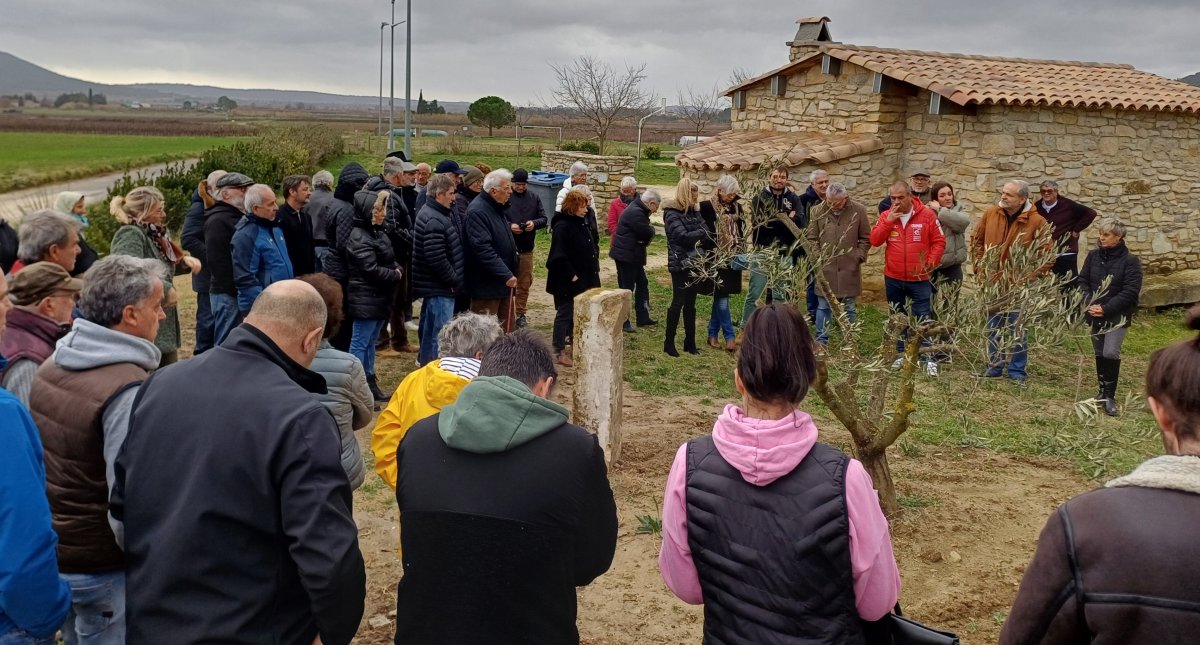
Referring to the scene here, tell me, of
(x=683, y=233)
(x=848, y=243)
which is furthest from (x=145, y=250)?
(x=848, y=243)

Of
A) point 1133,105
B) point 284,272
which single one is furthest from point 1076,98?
point 284,272

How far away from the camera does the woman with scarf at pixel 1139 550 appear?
1.82 meters

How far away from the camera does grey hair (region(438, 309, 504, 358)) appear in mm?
3619

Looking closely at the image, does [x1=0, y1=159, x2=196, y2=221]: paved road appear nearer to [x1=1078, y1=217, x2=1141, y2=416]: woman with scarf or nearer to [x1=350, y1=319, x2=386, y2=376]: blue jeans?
[x1=350, y1=319, x2=386, y2=376]: blue jeans

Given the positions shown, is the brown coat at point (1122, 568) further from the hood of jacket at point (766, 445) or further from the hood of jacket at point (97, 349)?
the hood of jacket at point (97, 349)

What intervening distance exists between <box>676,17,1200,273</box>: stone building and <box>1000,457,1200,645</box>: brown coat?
31.2 ft

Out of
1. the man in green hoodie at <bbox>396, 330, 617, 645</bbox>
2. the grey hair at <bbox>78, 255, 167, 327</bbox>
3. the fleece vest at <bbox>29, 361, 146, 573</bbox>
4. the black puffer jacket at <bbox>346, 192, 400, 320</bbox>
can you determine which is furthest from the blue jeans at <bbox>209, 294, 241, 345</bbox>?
the man in green hoodie at <bbox>396, 330, 617, 645</bbox>

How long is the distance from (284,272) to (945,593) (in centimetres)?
516

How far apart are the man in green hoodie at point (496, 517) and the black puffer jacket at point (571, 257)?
6035 millimetres

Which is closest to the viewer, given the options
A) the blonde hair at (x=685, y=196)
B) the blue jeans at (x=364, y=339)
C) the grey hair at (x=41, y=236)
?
the grey hair at (x=41, y=236)

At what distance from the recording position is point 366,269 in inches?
278

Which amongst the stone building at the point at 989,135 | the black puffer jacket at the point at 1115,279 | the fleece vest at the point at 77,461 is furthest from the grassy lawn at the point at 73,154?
the fleece vest at the point at 77,461

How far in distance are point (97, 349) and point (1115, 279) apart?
7.52 metres

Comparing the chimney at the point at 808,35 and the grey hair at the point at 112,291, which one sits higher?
the chimney at the point at 808,35
